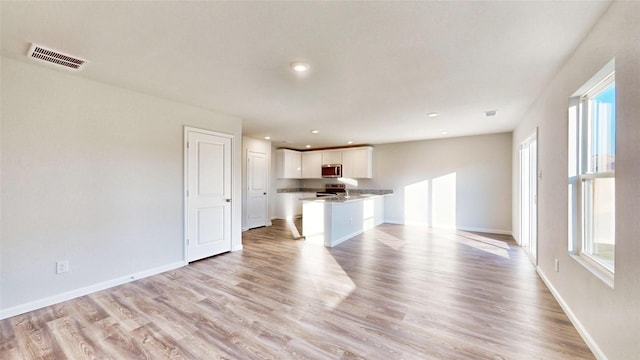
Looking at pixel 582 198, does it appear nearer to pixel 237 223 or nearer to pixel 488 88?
pixel 488 88

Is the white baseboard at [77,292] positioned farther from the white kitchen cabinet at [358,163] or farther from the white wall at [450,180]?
the white wall at [450,180]

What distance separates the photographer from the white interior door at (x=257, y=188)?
6.63 m

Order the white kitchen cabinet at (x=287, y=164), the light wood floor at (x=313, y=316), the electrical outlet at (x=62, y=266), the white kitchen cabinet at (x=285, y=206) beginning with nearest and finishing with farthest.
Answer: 1. the light wood floor at (x=313, y=316)
2. the electrical outlet at (x=62, y=266)
3. the white kitchen cabinet at (x=287, y=164)
4. the white kitchen cabinet at (x=285, y=206)

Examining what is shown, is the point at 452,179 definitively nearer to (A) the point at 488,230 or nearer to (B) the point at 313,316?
(A) the point at 488,230

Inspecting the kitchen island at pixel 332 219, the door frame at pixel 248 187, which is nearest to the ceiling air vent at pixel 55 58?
the kitchen island at pixel 332 219

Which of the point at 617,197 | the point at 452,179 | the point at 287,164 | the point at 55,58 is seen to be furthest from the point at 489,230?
the point at 55,58

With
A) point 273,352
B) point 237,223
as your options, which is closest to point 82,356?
point 273,352

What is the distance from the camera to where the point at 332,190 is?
8.34 m

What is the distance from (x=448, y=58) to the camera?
232 cm

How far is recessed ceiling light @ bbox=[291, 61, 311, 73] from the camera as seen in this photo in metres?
2.43

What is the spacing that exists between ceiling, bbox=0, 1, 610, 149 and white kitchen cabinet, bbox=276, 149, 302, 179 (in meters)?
4.27

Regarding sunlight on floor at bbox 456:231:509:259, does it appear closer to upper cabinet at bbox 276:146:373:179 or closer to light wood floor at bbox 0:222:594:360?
light wood floor at bbox 0:222:594:360

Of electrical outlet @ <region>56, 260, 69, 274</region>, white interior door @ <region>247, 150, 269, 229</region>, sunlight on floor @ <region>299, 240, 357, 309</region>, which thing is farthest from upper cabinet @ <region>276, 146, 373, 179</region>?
electrical outlet @ <region>56, 260, 69, 274</region>

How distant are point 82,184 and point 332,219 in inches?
142
